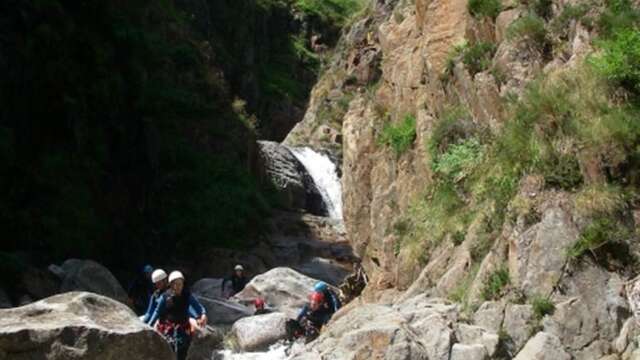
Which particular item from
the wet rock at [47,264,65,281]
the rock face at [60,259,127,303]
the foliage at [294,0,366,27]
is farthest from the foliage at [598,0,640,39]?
the foliage at [294,0,366,27]

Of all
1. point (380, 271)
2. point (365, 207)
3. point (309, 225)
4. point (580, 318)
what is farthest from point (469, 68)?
point (309, 225)

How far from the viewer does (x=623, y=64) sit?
10.2 m

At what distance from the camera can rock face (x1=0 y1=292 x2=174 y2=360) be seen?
8.16 m

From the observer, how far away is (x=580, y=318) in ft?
28.9

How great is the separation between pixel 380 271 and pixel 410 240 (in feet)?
7.75

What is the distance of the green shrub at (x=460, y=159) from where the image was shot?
13.4 meters

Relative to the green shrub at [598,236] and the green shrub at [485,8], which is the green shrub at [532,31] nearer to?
the green shrub at [485,8]

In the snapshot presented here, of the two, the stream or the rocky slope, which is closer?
the rocky slope

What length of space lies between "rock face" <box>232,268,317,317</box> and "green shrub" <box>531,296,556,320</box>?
1184cm

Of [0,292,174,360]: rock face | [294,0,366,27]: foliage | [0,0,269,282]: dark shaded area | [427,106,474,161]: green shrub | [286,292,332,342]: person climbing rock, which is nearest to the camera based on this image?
[0,292,174,360]: rock face

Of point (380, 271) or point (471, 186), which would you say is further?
point (380, 271)

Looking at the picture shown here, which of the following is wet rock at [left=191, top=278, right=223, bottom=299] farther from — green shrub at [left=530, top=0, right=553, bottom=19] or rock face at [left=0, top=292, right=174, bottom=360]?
rock face at [left=0, top=292, right=174, bottom=360]

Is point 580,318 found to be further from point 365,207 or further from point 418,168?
point 365,207

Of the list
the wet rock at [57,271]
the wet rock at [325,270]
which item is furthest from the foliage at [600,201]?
the wet rock at [325,270]
